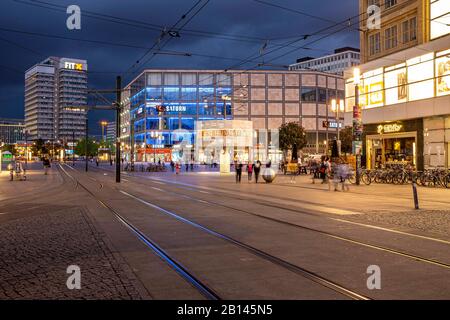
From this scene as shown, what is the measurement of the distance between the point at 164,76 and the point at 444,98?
3479 inches

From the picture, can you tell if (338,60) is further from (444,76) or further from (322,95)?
(444,76)

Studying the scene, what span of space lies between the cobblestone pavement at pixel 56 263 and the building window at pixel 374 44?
3513cm

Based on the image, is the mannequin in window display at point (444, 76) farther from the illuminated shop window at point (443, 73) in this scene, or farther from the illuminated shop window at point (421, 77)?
the illuminated shop window at point (421, 77)

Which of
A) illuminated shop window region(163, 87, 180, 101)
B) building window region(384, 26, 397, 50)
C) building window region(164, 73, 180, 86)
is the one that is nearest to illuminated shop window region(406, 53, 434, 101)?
building window region(384, 26, 397, 50)

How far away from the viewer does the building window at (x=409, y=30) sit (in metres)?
35.8

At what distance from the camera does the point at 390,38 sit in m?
39.1

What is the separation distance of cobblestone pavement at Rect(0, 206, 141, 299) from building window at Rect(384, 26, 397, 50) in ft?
110

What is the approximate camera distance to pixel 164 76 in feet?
371

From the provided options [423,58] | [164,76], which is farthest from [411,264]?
[164,76]

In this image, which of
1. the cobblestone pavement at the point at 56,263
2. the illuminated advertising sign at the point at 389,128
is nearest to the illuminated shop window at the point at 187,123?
the illuminated advertising sign at the point at 389,128

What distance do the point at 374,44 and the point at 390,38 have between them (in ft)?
7.57

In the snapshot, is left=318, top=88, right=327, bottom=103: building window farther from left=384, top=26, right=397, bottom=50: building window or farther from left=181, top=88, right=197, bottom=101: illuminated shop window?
left=384, top=26, right=397, bottom=50: building window

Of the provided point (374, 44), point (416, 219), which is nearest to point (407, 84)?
point (374, 44)

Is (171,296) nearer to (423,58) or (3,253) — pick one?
(3,253)
